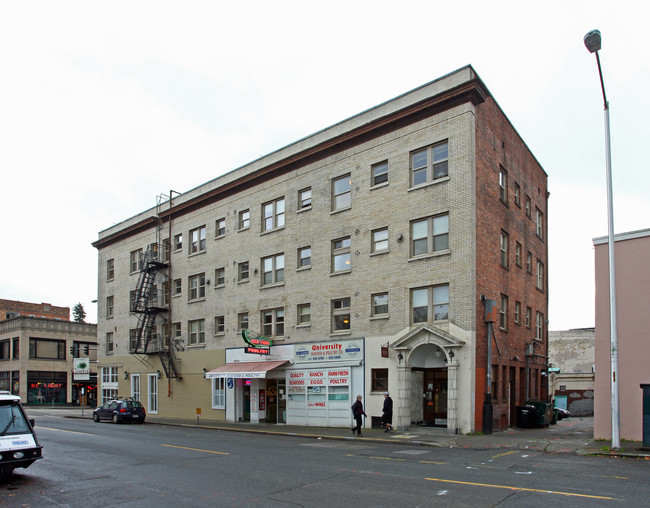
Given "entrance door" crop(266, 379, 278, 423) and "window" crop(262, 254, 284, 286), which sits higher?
"window" crop(262, 254, 284, 286)

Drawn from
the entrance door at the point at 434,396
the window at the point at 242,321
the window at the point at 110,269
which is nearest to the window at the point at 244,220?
the window at the point at 242,321

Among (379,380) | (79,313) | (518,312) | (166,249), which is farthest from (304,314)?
(79,313)

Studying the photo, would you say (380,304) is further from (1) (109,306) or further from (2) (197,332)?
(1) (109,306)

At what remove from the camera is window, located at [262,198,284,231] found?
31156mm

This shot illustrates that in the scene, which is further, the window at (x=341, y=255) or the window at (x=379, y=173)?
the window at (x=341, y=255)

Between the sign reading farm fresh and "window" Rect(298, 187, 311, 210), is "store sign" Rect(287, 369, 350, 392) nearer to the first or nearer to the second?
the sign reading farm fresh

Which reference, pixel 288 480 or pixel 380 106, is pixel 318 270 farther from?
pixel 288 480

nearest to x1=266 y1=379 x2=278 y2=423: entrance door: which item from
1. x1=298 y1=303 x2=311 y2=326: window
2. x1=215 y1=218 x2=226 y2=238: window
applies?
x1=298 y1=303 x2=311 y2=326: window

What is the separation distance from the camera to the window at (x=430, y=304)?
75.8 ft

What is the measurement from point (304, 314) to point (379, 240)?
5.97 metres

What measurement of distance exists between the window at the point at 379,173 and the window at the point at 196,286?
579 inches

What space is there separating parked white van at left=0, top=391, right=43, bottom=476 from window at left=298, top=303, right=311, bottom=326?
53.2 feet

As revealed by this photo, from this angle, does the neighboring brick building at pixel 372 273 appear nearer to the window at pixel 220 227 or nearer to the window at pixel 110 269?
the window at pixel 220 227

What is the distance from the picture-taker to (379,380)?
2492 cm
